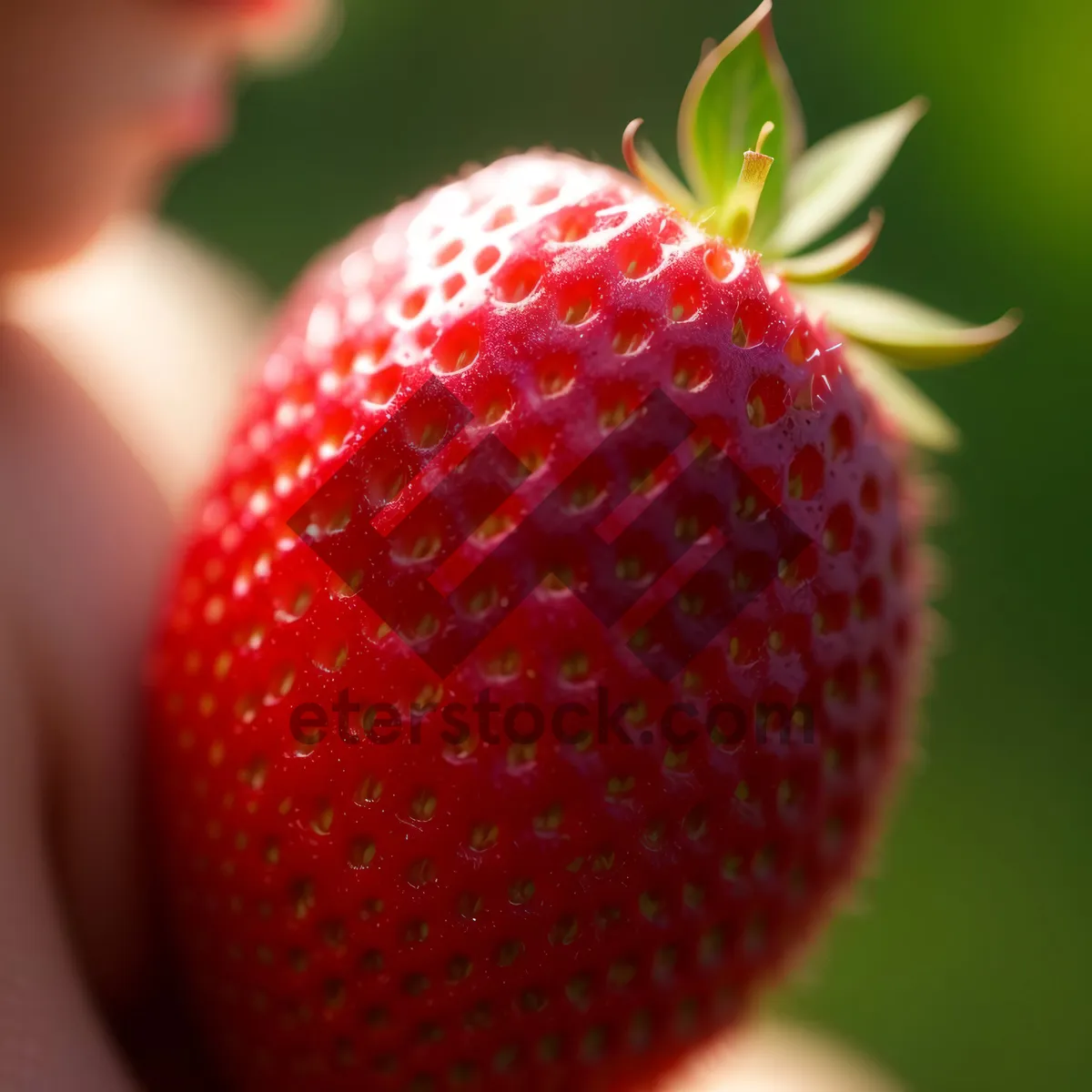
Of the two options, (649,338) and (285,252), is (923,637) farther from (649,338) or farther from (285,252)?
(285,252)

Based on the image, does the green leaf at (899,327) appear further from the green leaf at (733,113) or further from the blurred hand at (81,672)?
the blurred hand at (81,672)

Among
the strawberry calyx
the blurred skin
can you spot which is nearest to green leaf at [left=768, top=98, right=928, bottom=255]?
the strawberry calyx

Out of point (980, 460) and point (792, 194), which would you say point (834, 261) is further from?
point (980, 460)

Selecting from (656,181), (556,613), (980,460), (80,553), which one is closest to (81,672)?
(80,553)

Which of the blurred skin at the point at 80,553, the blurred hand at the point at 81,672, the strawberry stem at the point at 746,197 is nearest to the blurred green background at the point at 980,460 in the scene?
the blurred hand at the point at 81,672

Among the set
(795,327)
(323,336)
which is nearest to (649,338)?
(795,327)

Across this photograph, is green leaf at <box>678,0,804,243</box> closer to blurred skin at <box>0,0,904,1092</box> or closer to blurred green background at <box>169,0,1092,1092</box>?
blurred skin at <box>0,0,904,1092</box>

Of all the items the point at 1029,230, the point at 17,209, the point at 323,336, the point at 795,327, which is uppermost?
the point at 17,209
